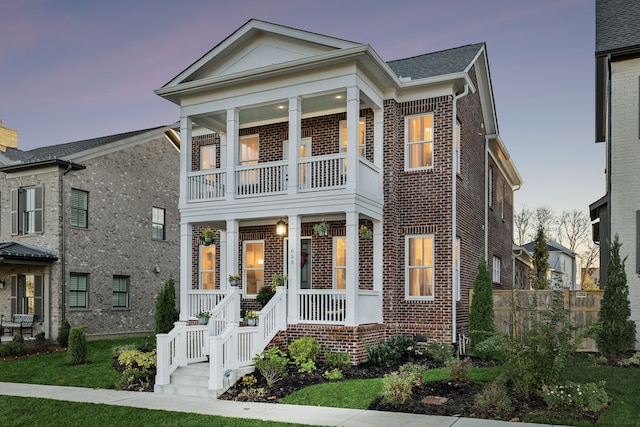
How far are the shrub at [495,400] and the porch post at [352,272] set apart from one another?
14.6 ft

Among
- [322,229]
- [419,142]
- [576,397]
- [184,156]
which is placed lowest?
[576,397]

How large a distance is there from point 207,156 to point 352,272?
780 centimetres

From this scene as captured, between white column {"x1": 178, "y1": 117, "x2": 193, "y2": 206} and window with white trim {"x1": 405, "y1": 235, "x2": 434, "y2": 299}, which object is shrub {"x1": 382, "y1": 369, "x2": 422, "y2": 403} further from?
white column {"x1": 178, "y1": 117, "x2": 193, "y2": 206}

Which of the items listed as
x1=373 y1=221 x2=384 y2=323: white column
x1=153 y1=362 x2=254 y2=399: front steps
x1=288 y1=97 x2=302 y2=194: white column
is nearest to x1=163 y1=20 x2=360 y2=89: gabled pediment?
x1=288 y1=97 x2=302 y2=194: white column

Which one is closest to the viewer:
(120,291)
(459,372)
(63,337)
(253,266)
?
Result: (459,372)

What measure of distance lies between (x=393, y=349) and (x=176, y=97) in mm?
8894

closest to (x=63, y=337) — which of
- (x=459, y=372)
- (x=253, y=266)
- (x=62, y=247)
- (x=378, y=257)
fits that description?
(x=62, y=247)

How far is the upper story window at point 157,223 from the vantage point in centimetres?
2442

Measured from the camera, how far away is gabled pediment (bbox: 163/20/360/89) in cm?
1394

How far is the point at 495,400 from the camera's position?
27.8 feet

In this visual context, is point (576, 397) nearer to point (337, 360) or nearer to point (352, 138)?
point (337, 360)

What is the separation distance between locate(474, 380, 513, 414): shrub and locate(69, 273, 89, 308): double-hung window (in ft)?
53.4

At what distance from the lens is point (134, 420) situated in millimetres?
9117

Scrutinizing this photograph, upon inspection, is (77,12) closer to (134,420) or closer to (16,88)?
(16,88)
